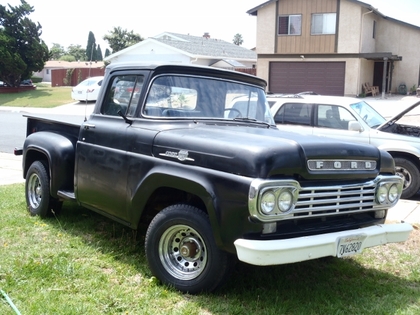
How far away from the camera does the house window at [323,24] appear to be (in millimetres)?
31742

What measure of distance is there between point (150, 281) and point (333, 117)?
581 cm

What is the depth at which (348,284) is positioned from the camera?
15.6ft

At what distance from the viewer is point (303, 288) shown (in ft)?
15.1

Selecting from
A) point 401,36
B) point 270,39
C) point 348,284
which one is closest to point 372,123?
point 348,284

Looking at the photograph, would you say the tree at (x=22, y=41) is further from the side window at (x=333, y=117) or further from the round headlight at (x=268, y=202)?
the round headlight at (x=268, y=202)

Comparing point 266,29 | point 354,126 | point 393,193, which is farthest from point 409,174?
point 266,29

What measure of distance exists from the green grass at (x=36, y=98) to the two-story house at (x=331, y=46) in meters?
13.2

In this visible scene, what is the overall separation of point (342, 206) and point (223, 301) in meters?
1.25

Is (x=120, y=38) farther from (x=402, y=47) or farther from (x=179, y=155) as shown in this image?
(x=179, y=155)

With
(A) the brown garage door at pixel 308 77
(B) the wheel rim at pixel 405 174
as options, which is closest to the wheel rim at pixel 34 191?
(B) the wheel rim at pixel 405 174

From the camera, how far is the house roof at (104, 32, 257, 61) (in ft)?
119

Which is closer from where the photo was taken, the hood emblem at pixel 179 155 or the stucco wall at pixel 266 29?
the hood emblem at pixel 179 155

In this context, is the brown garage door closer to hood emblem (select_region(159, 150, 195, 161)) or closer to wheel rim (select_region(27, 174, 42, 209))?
wheel rim (select_region(27, 174, 42, 209))

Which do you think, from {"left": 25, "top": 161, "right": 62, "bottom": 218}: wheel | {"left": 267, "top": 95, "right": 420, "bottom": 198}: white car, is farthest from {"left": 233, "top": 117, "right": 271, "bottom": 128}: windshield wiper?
{"left": 267, "top": 95, "right": 420, "bottom": 198}: white car
